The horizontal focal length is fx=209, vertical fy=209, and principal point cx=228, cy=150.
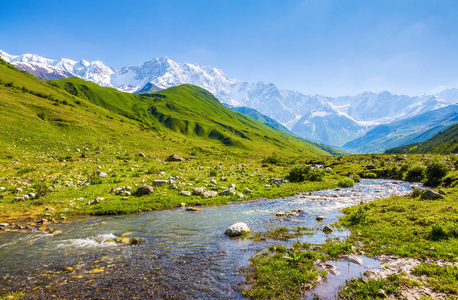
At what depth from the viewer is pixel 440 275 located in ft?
29.8

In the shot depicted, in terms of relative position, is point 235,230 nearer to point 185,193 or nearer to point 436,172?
point 185,193

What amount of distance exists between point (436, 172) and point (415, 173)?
27.1 feet

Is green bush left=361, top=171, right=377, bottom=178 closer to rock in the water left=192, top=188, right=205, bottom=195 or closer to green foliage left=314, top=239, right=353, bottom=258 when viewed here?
rock in the water left=192, top=188, right=205, bottom=195

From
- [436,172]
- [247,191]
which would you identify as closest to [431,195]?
[436,172]

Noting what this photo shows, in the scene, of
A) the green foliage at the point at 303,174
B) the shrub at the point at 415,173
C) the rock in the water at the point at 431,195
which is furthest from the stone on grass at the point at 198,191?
the shrub at the point at 415,173

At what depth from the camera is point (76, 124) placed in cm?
5538

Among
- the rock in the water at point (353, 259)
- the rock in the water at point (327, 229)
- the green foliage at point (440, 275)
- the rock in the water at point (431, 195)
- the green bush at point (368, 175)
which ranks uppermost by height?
the rock in the water at point (431, 195)

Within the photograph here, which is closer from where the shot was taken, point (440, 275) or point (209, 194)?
point (440, 275)

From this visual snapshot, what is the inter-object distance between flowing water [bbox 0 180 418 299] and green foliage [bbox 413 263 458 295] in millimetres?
1759

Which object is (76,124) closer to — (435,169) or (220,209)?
(220,209)

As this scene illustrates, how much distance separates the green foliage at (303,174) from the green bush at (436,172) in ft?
50.9

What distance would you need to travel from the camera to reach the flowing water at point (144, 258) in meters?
9.25

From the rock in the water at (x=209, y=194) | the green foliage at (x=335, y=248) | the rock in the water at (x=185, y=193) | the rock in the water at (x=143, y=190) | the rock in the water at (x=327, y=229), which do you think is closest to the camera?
the green foliage at (x=335, y=248)

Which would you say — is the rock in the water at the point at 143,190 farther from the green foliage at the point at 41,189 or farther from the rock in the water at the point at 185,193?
the green foliage at the point at 41,189
